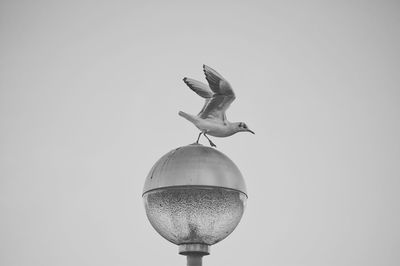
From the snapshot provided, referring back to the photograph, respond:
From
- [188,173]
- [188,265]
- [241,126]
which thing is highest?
[241,126]

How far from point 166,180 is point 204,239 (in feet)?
2.39

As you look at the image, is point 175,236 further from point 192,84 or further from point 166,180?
point 192,84

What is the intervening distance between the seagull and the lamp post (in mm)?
1413

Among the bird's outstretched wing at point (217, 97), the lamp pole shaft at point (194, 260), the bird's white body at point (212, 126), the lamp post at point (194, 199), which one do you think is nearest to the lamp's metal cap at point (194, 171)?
the lamp post at point (194, 199)

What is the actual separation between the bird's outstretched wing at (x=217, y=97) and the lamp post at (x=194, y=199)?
157 cm

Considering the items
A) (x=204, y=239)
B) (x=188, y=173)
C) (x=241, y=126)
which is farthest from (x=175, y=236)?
(x=241, y=126)

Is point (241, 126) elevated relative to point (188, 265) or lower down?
elevated

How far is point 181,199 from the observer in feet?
20.4

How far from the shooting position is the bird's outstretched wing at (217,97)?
26.1 feet

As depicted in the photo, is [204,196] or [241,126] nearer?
[204,196]

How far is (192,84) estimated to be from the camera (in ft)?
27.4

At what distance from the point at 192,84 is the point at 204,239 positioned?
106 inches

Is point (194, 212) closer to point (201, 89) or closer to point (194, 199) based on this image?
point (194, 199)

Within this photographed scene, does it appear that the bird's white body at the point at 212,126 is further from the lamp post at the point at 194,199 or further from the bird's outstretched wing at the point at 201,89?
the lamp post at the point at 194,199
